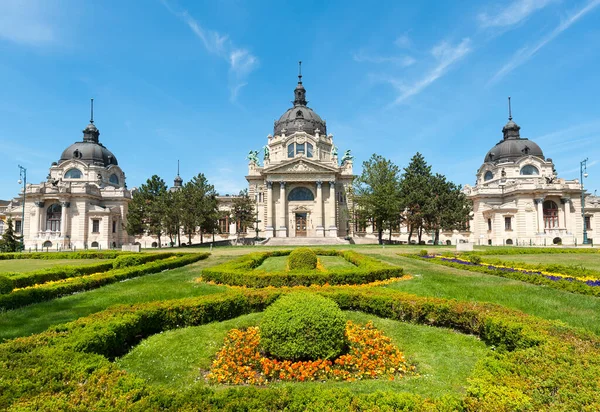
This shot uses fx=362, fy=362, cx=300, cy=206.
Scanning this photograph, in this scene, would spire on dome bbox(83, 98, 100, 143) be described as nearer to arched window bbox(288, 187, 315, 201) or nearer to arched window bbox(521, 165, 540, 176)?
arched window bbox(288, 187, 315, 201)

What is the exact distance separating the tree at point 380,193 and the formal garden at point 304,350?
3366 centimetres

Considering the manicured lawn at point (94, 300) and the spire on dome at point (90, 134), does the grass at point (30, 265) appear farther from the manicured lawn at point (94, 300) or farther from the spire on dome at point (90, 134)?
the spire on dome at point (90, 134)

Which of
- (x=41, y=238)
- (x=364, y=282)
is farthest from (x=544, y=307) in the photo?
(x=41, y=238)

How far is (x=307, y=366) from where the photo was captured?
661 cm

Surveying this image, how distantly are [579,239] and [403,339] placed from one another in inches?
2521

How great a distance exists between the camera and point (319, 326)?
6.87m

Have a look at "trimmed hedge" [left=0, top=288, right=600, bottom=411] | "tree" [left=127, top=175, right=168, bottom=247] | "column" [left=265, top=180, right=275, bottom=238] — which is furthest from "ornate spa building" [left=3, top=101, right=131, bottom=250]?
"trimmed hedge" [left=0, top=288, right=600, bottom=411]

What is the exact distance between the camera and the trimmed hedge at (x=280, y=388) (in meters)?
4.34

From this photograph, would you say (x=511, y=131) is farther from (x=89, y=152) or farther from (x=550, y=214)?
(x=89, y=152)

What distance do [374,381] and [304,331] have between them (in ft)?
4.90

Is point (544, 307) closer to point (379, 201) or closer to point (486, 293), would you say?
point (486, 293)

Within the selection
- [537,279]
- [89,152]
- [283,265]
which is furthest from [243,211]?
[537,279]

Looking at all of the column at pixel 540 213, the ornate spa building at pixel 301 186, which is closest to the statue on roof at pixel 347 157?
the ornate spa building at pixel 301 186

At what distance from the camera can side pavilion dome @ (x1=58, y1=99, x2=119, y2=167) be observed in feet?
214
